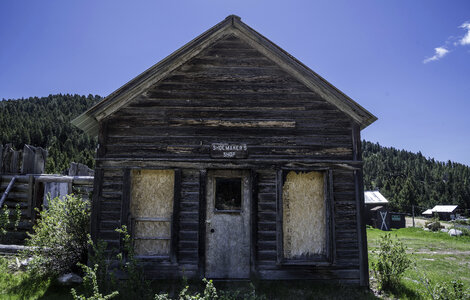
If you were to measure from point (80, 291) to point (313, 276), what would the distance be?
16.7 ft

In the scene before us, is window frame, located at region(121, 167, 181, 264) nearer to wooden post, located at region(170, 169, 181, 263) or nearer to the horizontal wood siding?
wooden post, located at region(170, 169, 181, 263)

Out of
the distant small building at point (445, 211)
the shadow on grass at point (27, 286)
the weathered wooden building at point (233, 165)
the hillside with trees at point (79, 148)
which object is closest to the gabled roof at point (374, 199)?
the hillside with trees at point (79, 148)

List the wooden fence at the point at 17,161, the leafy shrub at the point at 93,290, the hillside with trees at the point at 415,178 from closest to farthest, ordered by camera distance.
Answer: the leafy shrub at the point at 93,290, the wooden fence at the point at 17,161, the hillside with trees at the point at 415,178

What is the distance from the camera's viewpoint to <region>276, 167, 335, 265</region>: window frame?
23.6 ft

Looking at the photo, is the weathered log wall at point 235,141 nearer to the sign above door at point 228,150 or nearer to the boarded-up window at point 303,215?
the sign above door at point 228,150

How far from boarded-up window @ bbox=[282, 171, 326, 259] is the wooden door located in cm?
96

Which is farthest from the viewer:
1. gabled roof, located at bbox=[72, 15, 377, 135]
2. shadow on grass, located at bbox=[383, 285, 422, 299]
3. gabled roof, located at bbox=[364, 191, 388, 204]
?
gabled roof, located at bbox=[364, 191, 388, 204]

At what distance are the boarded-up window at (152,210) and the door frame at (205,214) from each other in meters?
0.75

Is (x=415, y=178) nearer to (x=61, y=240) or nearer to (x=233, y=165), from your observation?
(x=233, y=165)

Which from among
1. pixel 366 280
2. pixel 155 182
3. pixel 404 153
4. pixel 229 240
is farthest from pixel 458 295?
pixel 404 153

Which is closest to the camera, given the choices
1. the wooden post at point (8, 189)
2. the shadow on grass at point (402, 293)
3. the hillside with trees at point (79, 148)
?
the shadow on grass at point (402, 293)

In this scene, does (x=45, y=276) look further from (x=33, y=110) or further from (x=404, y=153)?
(x=404, y=153)

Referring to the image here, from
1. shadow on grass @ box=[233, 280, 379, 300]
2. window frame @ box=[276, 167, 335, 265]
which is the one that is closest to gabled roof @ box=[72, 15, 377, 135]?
window frame @ box=[276, 167, 335, 265]

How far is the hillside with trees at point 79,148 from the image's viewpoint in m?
63.8
